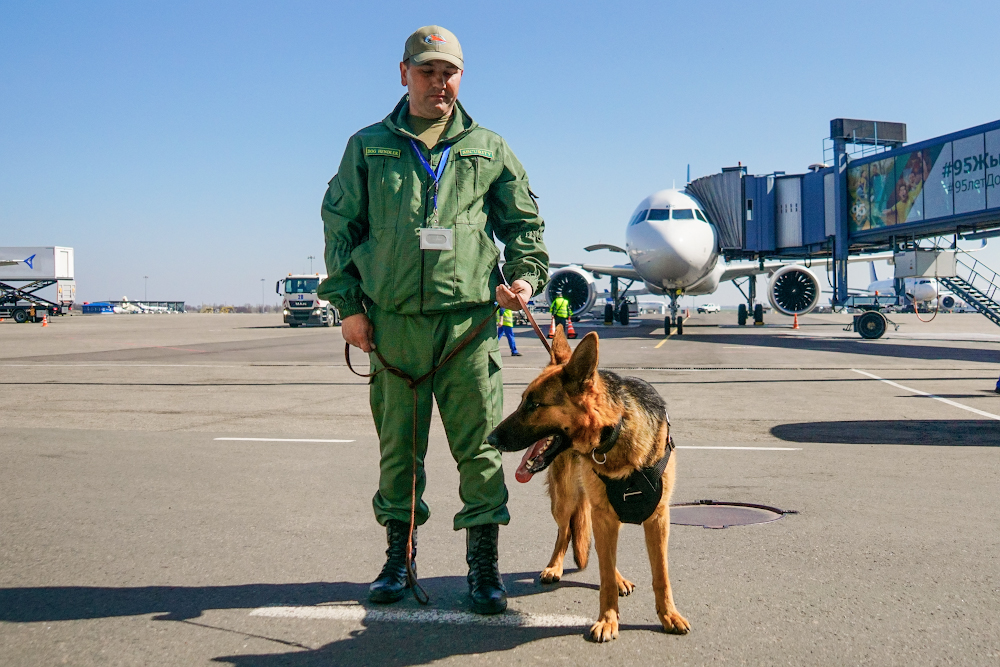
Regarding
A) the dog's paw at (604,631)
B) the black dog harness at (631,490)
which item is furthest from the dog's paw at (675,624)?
the black dog harness at (631,490)

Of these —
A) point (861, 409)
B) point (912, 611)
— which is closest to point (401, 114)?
point (912, 611)

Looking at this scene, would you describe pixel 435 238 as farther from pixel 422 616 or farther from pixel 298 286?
pixel 298 286

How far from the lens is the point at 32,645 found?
267 cm

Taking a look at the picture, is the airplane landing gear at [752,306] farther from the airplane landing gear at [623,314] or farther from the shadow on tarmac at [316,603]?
the shadow on tarmac at [316,603]

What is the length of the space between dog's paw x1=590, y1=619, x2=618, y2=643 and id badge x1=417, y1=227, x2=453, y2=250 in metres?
1.55

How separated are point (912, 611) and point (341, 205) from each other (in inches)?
109

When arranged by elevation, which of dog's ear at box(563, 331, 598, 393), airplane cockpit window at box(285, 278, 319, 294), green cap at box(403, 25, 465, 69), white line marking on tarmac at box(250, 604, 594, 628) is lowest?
white line marking on tarmac at box(250, 604, 594, 628)

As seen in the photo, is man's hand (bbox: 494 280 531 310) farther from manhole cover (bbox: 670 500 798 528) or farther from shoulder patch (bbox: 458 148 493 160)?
manhole cover (bbox: 670 500 798 528)

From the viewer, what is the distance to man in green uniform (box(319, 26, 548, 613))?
324 centimetres

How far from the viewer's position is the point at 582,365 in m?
2.72

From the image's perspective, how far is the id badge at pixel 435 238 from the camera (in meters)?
3.19

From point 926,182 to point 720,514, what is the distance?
21874mm

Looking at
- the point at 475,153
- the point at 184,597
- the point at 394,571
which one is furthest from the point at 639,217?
the point at 184,597

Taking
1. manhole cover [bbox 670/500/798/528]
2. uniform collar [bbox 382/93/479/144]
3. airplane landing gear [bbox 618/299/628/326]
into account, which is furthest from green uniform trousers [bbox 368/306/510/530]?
airplane landing gear [bbox 618/299/628/326]
